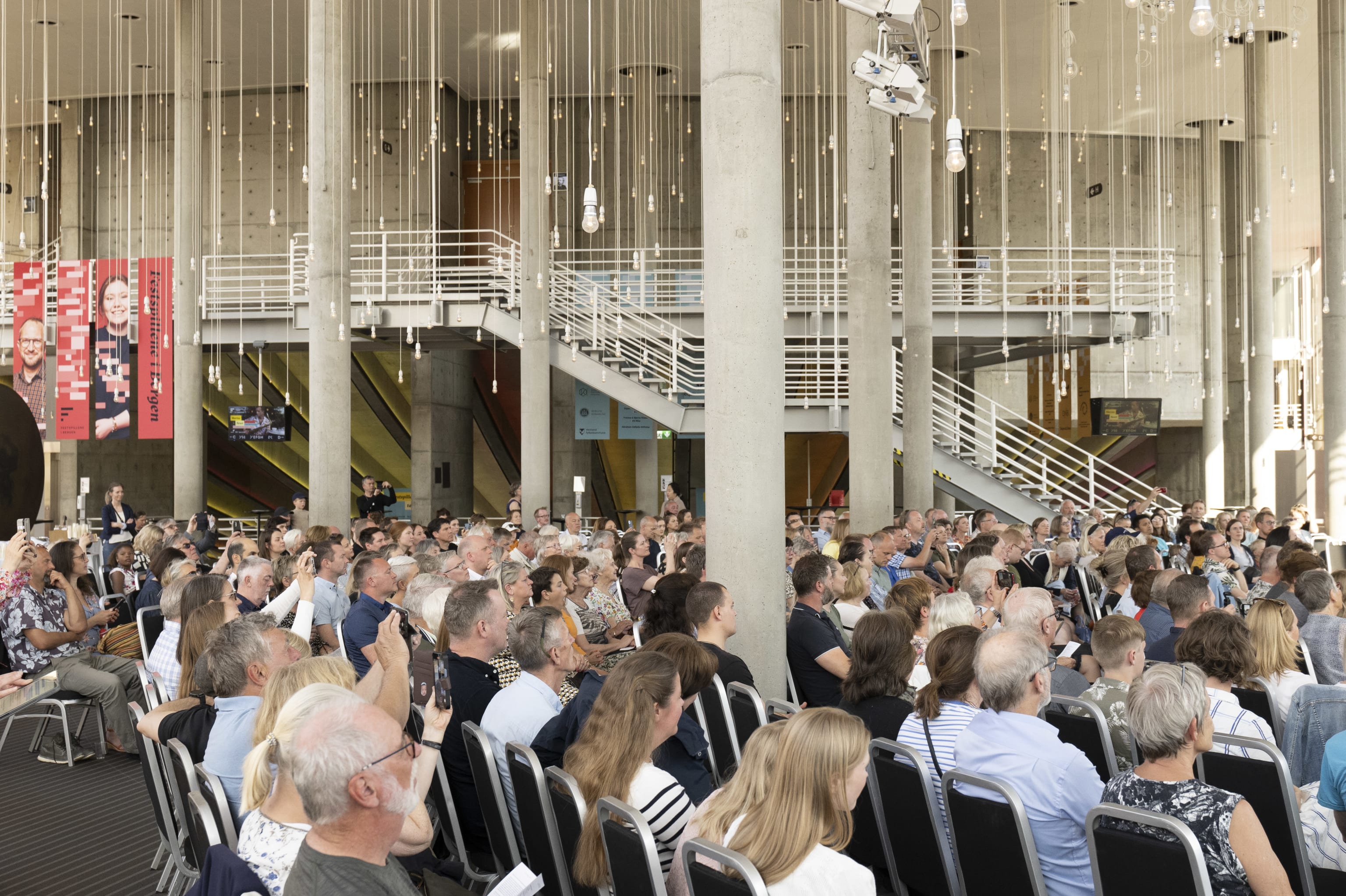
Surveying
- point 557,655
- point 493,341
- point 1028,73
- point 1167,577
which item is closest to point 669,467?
point 493,341

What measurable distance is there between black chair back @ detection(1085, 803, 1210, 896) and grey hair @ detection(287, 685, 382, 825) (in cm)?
157

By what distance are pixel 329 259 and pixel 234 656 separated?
10342 millimetres

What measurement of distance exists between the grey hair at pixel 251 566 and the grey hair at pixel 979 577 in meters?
3.71

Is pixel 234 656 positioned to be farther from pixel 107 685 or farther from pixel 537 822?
pixel 107 685

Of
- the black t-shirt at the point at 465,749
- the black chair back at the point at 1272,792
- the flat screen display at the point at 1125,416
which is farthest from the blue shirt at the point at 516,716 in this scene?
the flat screen display at the point at 1125,416

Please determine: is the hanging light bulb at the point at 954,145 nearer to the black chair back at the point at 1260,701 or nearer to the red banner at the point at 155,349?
the black chair back at the point at 1260,701

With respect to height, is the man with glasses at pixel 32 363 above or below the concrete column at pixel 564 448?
above

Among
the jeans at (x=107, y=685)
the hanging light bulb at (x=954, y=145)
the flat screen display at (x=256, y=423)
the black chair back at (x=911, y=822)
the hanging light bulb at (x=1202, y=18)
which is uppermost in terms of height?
the hanging light bulb at (x=1202, y=18)

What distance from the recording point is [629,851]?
2.50 meters

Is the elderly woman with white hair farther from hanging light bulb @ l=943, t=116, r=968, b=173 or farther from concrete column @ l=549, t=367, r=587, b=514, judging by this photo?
concrete column @ l=549, t=367, r=587, b=514

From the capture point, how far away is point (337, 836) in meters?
2.05

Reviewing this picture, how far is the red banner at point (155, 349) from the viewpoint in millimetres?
15719

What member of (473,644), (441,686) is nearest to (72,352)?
(473,644)

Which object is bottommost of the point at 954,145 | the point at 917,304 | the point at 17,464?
the point at 17,464
